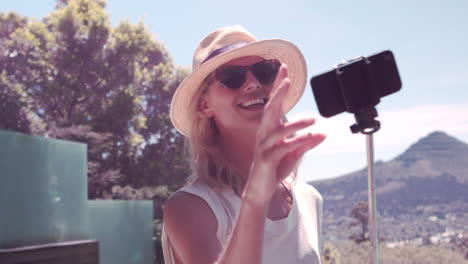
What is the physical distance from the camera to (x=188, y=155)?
5.71 feet

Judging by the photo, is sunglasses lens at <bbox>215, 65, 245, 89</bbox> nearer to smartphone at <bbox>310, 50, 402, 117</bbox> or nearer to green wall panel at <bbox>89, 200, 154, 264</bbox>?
smartphone at <bbox>310, 50, 402, 117</bbox>

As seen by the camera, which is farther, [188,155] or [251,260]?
[188,155]

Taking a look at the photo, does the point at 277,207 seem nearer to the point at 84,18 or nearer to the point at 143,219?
the point at 143,219

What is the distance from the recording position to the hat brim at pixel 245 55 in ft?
4.96

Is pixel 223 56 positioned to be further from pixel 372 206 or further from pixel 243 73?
pixel 372 206

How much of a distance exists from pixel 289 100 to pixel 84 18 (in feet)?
55.8

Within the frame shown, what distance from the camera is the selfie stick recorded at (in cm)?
101

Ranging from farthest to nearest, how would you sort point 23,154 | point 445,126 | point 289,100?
point 445,126 → point 23,154 → point 289,100

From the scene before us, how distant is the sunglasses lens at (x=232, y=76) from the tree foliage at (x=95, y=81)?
14.4 meters

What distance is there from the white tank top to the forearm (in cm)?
33

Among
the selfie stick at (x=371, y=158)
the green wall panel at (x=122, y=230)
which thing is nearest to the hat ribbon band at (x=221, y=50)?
the selfie stick at (x=371, y=158)

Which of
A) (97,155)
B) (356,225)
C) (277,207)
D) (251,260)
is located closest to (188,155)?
(277,207)

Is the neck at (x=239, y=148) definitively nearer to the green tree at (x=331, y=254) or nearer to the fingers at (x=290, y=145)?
the fingers at (x=290, y=145)

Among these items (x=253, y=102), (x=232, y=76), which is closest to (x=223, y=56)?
(x=232, y=76)
